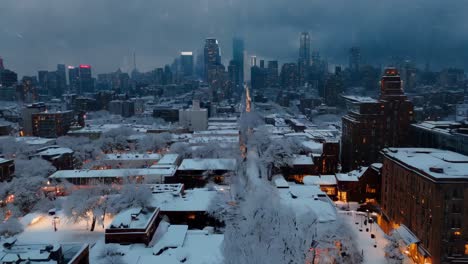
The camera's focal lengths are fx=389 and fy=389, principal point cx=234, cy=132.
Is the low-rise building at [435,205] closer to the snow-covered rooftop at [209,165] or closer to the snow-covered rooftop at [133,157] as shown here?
the snow-covered rooftop at [209,165]

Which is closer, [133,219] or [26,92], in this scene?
[133,219]

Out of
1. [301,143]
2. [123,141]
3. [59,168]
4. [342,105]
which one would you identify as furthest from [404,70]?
[59,168]

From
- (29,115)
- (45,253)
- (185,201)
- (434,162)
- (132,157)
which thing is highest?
(434,162)

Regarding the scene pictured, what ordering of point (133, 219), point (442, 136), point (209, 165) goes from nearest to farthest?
point (133, 219) → point (442, 136) → point (209, 165)

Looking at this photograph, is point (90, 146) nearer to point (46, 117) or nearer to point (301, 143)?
point (46, 117)

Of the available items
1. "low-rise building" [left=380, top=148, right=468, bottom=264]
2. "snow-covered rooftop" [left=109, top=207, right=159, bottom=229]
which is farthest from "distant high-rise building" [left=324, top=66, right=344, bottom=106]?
"snow-covered rooftop" [left=109, top=207, right=159, bottom=229]

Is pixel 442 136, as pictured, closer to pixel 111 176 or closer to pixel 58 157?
pixel 111 176

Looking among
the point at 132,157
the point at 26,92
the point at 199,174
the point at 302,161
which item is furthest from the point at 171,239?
the point at 26,92

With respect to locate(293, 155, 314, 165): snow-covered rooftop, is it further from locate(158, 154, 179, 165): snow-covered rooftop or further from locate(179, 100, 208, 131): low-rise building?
locate(179, 100, 208, 131): low-rise building
